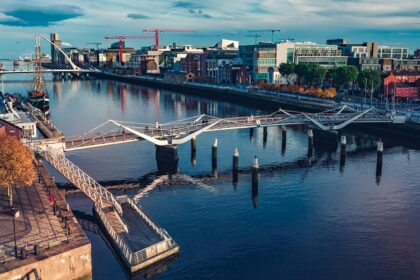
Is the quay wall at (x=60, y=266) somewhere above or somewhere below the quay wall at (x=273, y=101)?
below

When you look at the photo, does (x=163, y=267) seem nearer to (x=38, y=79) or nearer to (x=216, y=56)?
(x=38, y=79)

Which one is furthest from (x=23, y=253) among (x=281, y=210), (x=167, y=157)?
(x=167, y=157)

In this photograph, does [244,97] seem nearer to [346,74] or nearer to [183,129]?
[346,74]

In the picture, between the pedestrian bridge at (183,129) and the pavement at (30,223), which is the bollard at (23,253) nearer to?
the pavement at (30,223)

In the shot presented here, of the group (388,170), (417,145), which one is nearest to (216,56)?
(417,145)

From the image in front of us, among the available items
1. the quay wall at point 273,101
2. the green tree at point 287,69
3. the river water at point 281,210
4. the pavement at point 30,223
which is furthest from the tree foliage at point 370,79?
the pavement at point 30,223

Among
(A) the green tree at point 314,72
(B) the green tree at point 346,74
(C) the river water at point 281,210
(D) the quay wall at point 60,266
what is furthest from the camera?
(A) the green tree at point 314,72
